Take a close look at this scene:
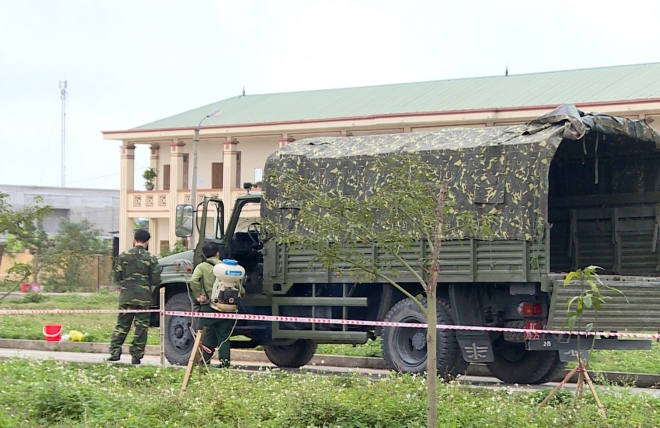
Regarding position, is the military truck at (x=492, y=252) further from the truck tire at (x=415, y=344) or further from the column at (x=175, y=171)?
the column at (x=175, y=171)

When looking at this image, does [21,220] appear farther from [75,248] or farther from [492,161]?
[75,248]

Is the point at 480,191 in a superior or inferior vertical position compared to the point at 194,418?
superior

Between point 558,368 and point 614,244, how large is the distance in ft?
6.25

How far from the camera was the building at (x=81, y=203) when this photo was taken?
268 feet

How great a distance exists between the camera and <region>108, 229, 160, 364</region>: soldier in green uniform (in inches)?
583

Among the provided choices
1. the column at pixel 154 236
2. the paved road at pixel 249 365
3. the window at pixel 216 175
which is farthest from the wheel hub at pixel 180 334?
the column at pixel 154 236

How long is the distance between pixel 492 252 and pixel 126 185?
130ft

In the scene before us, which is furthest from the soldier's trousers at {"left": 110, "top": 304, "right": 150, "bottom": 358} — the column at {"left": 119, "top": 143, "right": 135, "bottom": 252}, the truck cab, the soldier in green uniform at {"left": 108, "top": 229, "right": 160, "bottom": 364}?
the column at {"left": 119, "top": 143, "right": 135, "bottom": 252}

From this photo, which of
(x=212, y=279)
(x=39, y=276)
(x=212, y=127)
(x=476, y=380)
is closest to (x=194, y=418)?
(x=212, y=279)

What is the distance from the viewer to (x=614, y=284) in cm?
1267

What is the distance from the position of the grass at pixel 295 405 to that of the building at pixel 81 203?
7211cm

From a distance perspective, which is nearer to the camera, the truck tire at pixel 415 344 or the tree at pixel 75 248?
the truck tire at pixel 415 344

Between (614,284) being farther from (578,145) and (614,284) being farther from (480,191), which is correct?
(578,145)

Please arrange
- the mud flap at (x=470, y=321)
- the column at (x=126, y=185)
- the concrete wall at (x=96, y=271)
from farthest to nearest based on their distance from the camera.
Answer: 1. the concrete wall at (x=96, y=271)
2. the column at (x=126, y=185)
3. the mud flap at (x=470, y=321)
